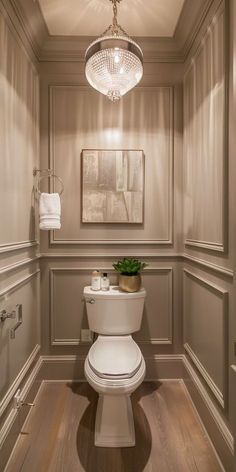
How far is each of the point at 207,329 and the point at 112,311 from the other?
2.05ft

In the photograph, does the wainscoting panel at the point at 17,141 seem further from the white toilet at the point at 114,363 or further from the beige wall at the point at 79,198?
the white toilet at the point at 114,363

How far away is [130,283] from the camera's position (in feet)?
6.55

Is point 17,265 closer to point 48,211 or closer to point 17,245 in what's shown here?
point 17,245

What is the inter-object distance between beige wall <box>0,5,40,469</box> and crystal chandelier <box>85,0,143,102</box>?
448 millimetres

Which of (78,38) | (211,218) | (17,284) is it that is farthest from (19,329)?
(78,38)

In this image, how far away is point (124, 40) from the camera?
5.01ft

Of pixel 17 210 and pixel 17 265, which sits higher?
pixel 17 210

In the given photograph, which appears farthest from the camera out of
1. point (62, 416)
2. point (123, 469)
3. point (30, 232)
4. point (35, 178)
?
point (35, 178)

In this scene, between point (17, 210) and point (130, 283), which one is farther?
point (130, 283)

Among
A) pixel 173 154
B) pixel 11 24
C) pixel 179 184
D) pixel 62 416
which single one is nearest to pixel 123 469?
pixel 62 416

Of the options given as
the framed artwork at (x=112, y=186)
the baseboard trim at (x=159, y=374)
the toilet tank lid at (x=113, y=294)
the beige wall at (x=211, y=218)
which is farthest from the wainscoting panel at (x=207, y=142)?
the baseboard trim at (x=159, y=374)

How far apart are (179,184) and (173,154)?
0.77 ft

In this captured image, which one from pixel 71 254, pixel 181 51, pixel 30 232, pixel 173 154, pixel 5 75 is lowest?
pixel 71 254

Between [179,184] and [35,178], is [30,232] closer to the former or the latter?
[35,178]
